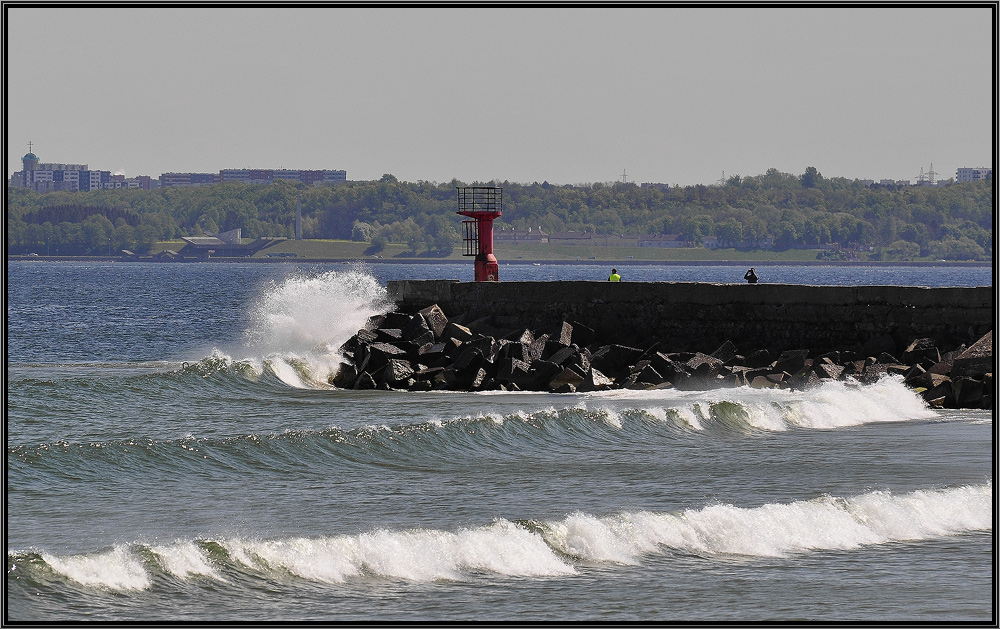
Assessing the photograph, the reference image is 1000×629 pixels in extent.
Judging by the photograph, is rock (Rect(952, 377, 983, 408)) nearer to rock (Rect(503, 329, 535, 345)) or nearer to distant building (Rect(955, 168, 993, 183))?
rock (Rect(503, 329, 535, 345))

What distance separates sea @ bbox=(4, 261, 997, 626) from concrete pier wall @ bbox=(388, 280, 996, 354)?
2.57 meters

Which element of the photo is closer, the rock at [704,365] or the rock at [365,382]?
the rock at [704,365]

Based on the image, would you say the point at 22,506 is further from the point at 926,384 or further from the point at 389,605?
the point at 926,384

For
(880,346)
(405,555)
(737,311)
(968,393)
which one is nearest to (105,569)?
(405,555)

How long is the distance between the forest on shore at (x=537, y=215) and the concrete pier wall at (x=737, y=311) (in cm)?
11244

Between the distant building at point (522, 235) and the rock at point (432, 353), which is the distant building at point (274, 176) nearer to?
the distant building at point (522, 235)

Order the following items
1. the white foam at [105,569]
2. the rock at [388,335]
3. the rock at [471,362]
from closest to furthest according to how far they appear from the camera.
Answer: the white foam at [105,569]
the rock at [471,362]
the rock at [388,335]

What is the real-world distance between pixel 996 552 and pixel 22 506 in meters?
6.79

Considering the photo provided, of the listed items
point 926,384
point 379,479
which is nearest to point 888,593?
point 379,479

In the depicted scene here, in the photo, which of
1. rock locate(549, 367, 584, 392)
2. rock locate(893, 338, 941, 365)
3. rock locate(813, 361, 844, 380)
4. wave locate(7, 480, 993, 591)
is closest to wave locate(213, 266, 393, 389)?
rock locate(549, 367, 584, 392)

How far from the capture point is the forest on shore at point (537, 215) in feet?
443

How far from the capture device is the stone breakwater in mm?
16984

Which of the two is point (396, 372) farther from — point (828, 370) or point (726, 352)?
point (828, 370)

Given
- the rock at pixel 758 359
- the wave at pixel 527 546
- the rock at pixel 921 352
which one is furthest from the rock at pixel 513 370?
the wave at pixel 527 546
